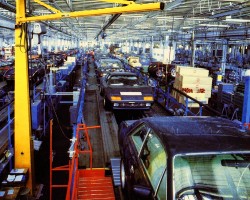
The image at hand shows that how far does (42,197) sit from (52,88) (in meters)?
6.39

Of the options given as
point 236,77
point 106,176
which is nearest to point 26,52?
point 106,176

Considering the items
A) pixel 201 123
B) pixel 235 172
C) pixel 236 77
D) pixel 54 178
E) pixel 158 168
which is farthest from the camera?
pixel 236 77

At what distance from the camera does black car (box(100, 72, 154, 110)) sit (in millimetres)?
9656

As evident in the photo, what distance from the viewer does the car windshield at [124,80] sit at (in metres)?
10.7

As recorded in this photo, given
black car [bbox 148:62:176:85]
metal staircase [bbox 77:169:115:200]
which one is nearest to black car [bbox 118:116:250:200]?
metal staircase [bbox 77:169:115:200]

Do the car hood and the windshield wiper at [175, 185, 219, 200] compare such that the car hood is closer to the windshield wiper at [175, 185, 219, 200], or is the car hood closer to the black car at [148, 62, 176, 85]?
the windshield wiper at [175, 185, 219, 200]

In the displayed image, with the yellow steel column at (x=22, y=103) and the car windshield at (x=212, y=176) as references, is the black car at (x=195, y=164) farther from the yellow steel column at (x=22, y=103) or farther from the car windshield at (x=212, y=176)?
the yellow steel column at (x=22, y=103)

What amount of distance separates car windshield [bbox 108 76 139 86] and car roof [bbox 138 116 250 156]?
6.44 meters

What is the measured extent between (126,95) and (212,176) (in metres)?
6.74

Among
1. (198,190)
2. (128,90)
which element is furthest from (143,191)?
(128,90)

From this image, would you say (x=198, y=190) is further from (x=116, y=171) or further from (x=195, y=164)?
(x=116, y=171)

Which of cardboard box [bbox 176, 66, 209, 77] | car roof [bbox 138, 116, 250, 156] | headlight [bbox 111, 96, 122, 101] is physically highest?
cardboard box [bbox 176, 66, 209, 77]

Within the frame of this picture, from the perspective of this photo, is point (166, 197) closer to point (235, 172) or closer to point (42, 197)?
point (235, 172)

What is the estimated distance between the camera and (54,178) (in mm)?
7809
